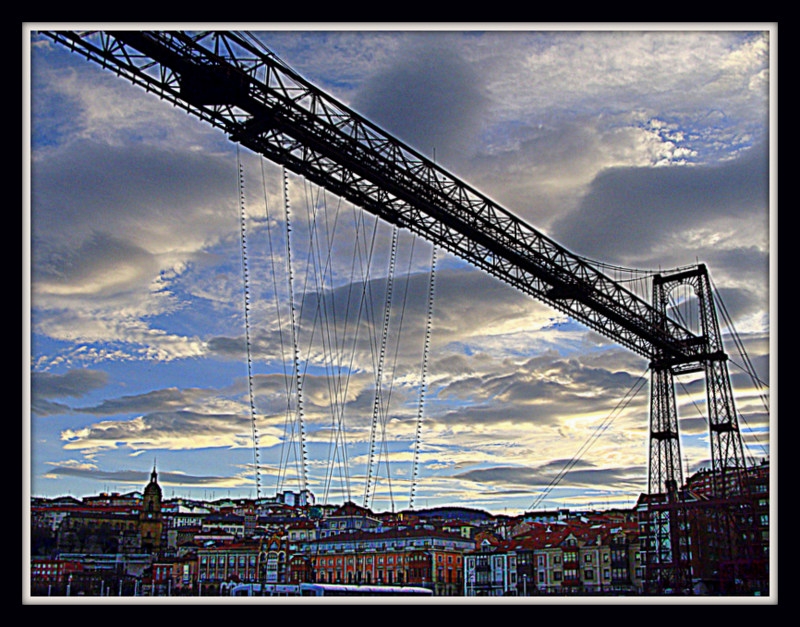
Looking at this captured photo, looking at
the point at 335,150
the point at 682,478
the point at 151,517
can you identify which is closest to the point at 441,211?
the point at 335,150

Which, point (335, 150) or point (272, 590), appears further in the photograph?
point (272, 590)

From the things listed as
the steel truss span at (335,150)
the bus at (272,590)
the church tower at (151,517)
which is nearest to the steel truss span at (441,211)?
the steel truss span at (335,150)

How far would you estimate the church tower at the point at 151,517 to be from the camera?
54.0 meters

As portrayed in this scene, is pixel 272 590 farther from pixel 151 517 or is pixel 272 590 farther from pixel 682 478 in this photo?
pixel 151 517

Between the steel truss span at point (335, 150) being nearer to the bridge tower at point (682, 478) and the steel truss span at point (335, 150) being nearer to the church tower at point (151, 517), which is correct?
the bridge tower at point (682, 478)

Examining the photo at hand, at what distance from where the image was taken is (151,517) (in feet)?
188

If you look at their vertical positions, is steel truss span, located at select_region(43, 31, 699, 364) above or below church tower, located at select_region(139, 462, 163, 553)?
above

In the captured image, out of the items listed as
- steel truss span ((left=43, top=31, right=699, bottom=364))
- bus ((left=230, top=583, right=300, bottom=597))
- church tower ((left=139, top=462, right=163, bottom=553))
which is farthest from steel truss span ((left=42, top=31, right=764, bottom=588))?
church tower ((left=139, top=462, right=163, bottom=553))

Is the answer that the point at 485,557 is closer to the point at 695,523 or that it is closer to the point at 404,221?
the point at 695,523

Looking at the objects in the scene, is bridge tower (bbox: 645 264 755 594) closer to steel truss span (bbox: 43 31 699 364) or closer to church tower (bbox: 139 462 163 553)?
steel truss span (bbox: 43 31 699 364)

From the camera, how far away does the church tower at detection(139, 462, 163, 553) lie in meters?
54.0

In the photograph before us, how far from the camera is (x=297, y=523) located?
172 ft

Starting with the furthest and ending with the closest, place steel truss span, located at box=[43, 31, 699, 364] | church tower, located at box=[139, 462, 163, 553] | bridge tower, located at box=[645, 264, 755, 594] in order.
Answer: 1. church tower, located at box=[139, 462, 163, 553]
2. bridge tower, located at box=[645, 264, 755, 594]
3. steel truss span, located at box=[43, 31, 699, 364]

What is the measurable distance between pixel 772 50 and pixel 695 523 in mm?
20659
